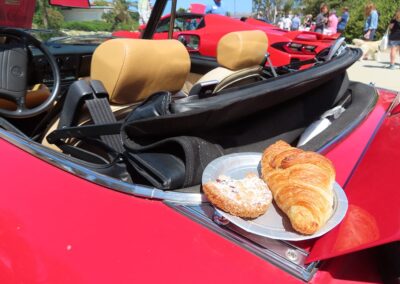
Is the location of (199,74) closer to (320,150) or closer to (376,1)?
(320,150)

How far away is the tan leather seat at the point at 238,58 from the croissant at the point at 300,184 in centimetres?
120

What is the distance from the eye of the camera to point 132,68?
67.6 inches

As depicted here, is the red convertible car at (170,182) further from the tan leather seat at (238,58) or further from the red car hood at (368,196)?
the tan leather seat at (238,58)

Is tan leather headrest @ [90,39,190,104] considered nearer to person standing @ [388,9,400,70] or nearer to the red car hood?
the red car hood

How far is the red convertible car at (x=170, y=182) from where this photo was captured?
0.97 m

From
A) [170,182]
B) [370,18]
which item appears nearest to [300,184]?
[170,182]

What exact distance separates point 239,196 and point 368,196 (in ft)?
1.28

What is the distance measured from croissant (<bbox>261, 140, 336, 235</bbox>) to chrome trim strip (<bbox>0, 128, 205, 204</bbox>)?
9.3 inches

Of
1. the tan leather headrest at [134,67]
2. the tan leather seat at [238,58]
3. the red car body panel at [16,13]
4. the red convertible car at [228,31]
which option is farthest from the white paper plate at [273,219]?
the red convertible car at [228,31]

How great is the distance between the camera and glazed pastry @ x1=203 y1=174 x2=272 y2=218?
1.01 metres

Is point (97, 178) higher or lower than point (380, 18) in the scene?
higher

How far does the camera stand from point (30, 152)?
146 centimetres

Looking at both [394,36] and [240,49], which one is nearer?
[240,49]

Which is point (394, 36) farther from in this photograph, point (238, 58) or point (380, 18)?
point (380, 18)
